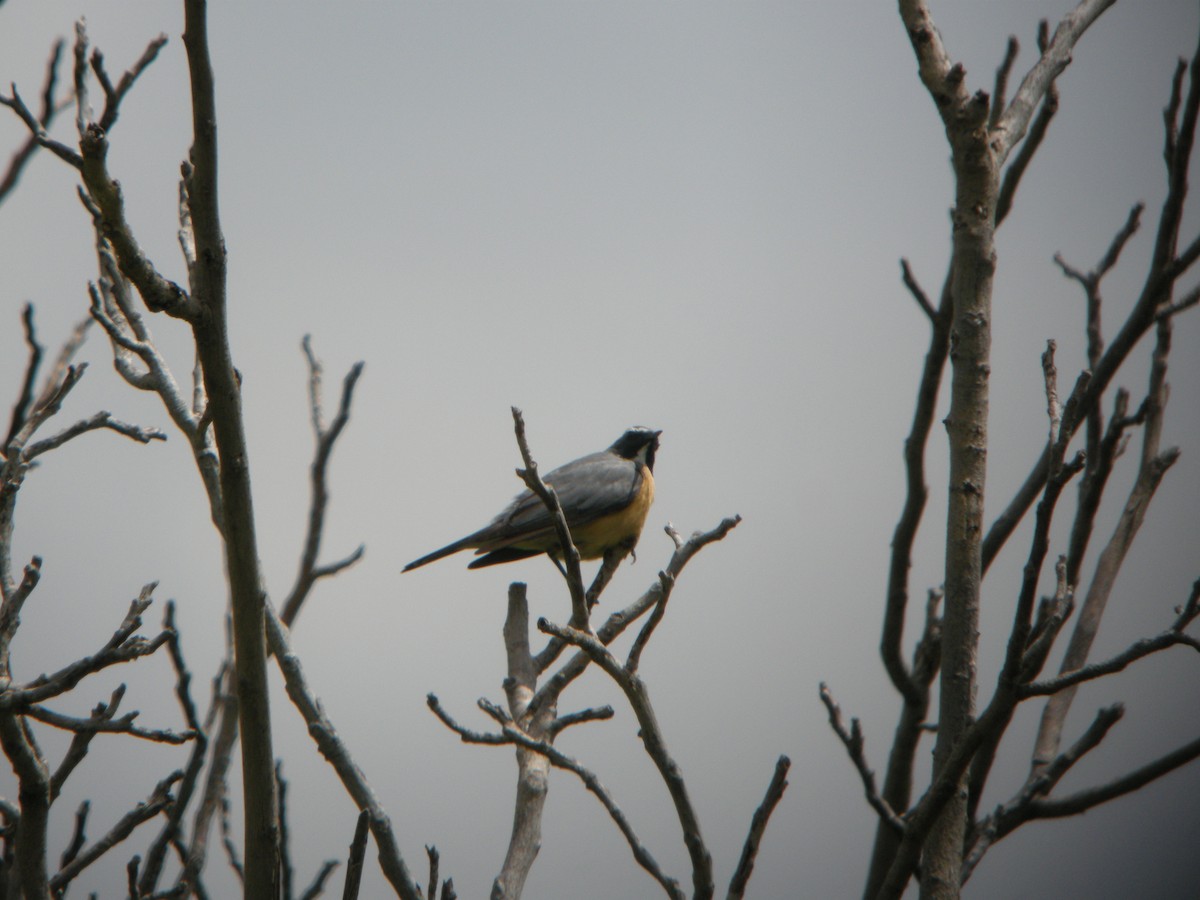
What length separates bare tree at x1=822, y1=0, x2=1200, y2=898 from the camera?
274 centimetres

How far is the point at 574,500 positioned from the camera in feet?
26.8

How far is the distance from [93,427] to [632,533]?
515cm

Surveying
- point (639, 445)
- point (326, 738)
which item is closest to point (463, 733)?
point (326, 738)

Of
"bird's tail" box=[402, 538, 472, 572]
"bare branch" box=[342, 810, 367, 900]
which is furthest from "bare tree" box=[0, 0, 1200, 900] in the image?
"bird's tail" box=[402, 538, 472, 572]

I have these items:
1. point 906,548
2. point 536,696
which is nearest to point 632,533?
point 906,548

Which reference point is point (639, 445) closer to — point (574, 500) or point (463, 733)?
point (574, 500)

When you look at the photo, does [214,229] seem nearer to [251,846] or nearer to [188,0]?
[188,0]

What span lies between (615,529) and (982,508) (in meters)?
5.11

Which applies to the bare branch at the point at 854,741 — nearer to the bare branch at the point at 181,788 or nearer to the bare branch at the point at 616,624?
the bare branch at the point at 616,624

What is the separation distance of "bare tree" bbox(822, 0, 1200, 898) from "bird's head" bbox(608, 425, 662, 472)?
5.22 meters

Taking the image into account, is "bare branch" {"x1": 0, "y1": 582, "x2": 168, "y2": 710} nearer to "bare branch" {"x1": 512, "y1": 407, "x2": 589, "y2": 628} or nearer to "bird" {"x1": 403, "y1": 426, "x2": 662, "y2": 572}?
"bare branch" {"x1": 512, "y1": 407, "x2": 589, "y2": 628}

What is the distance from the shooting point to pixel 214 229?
2.19 metres

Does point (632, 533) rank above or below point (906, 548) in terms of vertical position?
above

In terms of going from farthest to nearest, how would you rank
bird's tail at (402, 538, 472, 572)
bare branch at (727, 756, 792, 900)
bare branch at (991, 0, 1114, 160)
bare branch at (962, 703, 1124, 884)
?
bird's tail at (402, 538, 472, 572), bare branch at (991, 0, 1114, 160), bare branch at (962, 703, 1124, 884), bare branch at (727, 756, 792, 900)
